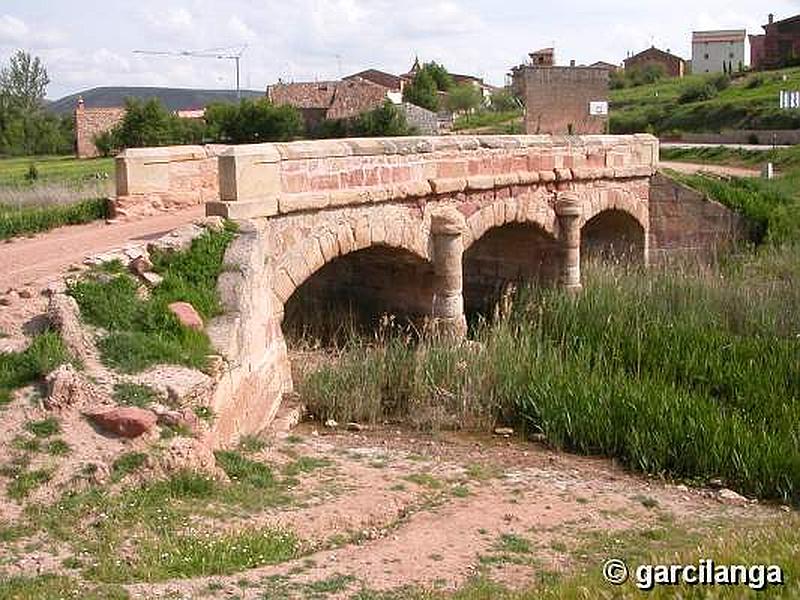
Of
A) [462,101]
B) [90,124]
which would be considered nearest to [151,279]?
[90,124]

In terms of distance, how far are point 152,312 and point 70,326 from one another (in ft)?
2.29

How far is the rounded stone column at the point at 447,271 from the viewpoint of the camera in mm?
11227

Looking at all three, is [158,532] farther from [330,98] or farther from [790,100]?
[330,98]

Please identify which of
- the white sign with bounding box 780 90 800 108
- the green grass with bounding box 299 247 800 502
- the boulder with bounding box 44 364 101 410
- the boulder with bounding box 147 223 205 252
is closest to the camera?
the boulder with bounding box 44 364 101 410

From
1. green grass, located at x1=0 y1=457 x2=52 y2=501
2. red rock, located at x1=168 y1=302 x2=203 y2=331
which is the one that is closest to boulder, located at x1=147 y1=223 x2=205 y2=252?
red rock, located at x1=168 y1=302 x2=203 y2=331

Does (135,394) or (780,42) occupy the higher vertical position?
(780,42)

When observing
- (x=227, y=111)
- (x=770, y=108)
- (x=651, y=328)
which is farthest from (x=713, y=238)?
(x=227, y=111)

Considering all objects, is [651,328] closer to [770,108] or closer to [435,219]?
[435,219]

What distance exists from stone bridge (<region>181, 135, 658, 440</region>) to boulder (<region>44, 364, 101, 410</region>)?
909 mm

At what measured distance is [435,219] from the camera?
442 inches

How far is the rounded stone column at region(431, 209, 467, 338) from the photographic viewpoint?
11.2m

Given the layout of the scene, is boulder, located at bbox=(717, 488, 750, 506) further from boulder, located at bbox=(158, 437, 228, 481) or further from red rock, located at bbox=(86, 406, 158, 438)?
red rock, located at bbox=(86, 406, 158, 438)

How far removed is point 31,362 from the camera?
20.2 feet

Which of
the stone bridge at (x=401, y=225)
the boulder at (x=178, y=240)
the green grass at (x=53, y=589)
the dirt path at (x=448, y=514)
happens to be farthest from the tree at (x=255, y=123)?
the green grass at (x=53, y=589)
